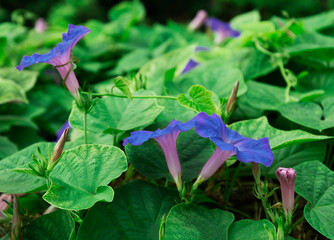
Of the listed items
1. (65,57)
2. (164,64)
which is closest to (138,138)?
(65,57)

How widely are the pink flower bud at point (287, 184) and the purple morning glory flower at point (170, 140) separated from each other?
0.62 feet

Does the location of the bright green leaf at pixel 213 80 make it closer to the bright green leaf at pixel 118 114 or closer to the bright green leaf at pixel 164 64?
the bright green leaf at pixel 164 64

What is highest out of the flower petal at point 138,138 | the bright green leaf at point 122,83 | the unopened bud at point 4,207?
the bright green leaf at point 122,83

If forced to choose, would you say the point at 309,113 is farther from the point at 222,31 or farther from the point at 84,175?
the point at 222,31

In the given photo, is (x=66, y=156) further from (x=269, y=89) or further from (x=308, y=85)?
(x=308, y=85)

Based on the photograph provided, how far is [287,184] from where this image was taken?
2.34 feet

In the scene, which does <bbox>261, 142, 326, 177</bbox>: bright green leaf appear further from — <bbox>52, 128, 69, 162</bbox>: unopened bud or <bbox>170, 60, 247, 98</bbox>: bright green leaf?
<bbox>52, 128, 69, 162</bbox>: unopened bud

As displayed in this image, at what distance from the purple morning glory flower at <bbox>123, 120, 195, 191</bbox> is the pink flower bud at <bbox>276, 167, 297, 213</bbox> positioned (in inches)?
7.4

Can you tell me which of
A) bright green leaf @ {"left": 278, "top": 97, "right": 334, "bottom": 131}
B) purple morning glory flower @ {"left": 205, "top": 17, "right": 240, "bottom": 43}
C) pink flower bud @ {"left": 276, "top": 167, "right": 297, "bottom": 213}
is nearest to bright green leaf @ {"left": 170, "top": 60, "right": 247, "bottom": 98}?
bright green leaf @ {"left": 278, "top": 97, "right": 334, "bottom": 131}

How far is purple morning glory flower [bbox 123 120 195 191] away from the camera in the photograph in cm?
71

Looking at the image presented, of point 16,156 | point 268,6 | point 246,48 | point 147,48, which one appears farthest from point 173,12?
point 16,156

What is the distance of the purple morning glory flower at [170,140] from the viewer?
713 millimetres

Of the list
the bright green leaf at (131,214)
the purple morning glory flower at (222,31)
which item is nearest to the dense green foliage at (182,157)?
the bright green leaf at (131,214)

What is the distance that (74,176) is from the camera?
0.77 metres
